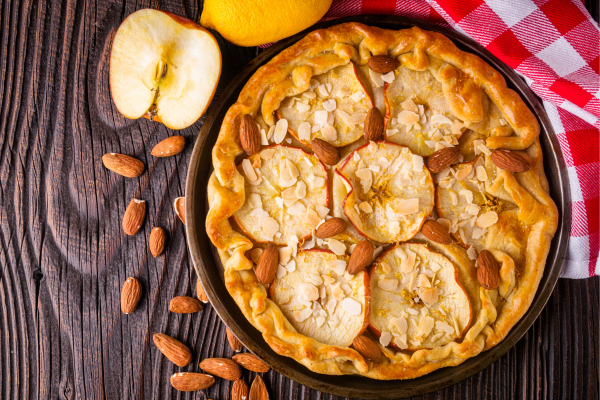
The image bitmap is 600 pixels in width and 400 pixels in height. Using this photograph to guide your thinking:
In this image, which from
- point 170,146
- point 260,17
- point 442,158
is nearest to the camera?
point 260,17

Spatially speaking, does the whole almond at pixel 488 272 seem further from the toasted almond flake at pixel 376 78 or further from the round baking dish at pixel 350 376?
the toasted almond flake at pixel 376 78

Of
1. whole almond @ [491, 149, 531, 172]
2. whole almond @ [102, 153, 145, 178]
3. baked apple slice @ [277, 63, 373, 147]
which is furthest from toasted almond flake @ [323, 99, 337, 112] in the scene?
whole almond @ [102, 153, 145, 178]

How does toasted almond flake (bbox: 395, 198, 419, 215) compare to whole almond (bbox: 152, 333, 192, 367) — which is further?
whole almond (bbox: 152, 333, 192, 367)

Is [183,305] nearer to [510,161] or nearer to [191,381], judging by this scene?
[191,381]

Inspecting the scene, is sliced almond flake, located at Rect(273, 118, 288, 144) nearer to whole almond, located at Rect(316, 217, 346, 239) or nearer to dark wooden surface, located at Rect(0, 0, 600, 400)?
whole almond, located at Rect(316, 217, 346, 239)

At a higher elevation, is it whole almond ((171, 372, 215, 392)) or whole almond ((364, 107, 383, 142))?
whole almond ((364, 107, 383, 142))

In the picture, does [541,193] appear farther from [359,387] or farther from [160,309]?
[160,309]

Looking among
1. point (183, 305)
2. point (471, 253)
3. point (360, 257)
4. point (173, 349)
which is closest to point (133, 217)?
point (183, 305)
